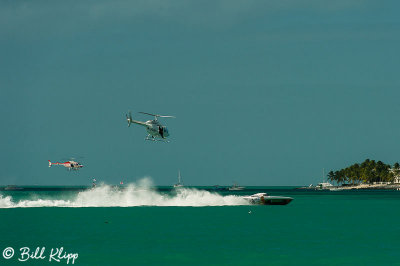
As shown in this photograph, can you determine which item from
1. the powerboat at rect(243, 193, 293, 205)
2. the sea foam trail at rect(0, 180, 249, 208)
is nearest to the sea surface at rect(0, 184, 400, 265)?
the powerboat at rect(243, 193, 293, 205)

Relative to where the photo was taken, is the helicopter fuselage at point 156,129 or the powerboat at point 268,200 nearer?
the helicopter fuselage at point 156,129

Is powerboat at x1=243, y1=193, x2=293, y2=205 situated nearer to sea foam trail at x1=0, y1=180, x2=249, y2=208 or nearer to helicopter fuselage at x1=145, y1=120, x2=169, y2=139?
sea foam trail at x1=0, y1=180, x2=249, y2=208

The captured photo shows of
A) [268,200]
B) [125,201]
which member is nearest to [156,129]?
[268,200]

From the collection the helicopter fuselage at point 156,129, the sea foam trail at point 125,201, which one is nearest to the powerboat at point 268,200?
the sea foam trail at point 125,201

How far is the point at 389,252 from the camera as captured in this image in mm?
54969

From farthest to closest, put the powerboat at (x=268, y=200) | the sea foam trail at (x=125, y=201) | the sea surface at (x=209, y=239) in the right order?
1. the sea foam trail at (x=125, y=201)
2. the powerboat at (x=268, y=200)
3. the sea surface at (x=209, y=239)

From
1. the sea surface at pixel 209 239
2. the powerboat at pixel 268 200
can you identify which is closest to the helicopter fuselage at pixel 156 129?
the sea surface at pixel 209 239

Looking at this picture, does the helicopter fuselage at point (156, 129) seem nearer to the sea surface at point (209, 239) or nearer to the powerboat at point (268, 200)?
the sea surface at point (209, 239)

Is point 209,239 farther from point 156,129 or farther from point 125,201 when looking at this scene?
point 125,201

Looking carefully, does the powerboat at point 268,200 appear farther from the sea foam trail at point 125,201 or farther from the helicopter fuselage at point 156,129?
the helicopter fuselage at point 156,129

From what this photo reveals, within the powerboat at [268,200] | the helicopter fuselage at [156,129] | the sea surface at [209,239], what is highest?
the helicopter fuselage at [156,129]

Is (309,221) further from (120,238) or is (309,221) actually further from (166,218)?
(120,238)

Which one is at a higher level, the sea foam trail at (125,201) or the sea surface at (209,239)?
the sea foam trail at (125,201)

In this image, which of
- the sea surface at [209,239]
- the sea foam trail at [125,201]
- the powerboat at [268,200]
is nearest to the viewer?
the sea surface at [209,239]
